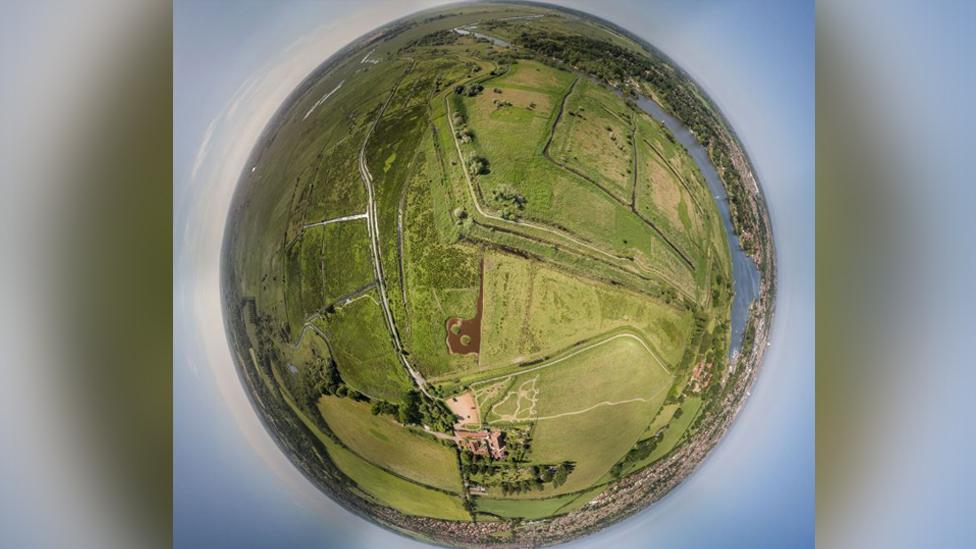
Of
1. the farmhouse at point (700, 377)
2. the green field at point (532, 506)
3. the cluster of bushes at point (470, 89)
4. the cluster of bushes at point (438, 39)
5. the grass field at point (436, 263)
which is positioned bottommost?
the green field at point (532, 506)

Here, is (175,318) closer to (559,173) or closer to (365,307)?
(365,307)

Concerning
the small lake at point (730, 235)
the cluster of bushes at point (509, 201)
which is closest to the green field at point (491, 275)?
the cluster of bushes at point (509, 201)

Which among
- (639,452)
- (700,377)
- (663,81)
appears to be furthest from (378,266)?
(663,81)

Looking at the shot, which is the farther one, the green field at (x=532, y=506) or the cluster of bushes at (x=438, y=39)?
the cluster of bushes at (x=438, y=39)

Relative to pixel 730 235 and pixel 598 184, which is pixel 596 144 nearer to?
pixel 598 184

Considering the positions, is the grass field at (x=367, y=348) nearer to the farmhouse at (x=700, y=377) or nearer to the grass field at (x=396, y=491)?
the grass field at (x=396, y=491)
